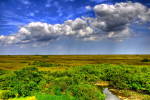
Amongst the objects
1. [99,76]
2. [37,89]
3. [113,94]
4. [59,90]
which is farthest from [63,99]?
[99,76]

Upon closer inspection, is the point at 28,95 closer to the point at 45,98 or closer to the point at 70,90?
the point at 45,98

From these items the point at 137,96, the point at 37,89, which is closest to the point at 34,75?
the point at 37,89

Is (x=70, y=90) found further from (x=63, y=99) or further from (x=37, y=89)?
(x=37, y=89)

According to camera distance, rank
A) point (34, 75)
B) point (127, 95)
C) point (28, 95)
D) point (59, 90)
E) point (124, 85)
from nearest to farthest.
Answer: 1. point (28, 95)
2. point (59, 90)
3. point (127, 95)
4. point (124, 85)
5. point (34, 75)

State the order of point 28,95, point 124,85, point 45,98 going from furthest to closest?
point 124,85 < point 28,95 < point 45,98

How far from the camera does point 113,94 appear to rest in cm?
3044

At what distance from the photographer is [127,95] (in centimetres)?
2958

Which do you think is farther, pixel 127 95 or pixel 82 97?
pixel 127 95

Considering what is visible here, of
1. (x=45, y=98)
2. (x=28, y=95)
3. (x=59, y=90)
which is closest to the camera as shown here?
(x=45, y=98)

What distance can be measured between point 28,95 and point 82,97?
7414 millimetres

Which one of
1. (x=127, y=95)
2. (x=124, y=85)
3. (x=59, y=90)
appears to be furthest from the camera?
(x=124, y=85)

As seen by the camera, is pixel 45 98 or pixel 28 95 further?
pixel 28 95

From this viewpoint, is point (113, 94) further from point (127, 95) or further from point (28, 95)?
point (28, 95)

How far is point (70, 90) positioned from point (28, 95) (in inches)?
226
